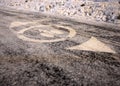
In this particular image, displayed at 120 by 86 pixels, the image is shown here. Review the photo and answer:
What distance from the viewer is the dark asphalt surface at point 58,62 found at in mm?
2062

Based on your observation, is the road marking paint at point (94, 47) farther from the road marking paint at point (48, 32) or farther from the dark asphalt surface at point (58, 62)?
the road marking paint at point (48, 32)

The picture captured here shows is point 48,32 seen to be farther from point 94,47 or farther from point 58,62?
point 58,62

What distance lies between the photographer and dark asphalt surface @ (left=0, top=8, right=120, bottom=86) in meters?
Result: 2.06

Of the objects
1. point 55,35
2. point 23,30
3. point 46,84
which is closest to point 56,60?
point 46,84

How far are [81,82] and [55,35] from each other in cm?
184

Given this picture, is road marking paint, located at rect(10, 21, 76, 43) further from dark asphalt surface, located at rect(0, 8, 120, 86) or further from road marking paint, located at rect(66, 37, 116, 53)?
road marking paint, located at rect(66, 37, 116, 53)

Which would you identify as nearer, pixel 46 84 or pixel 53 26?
pixel 46 84

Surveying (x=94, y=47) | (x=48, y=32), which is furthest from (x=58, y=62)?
(x=48, y=32)

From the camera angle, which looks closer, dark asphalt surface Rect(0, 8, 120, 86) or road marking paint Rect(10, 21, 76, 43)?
dark asphalt surface Rect(0, 8, 120, 86)

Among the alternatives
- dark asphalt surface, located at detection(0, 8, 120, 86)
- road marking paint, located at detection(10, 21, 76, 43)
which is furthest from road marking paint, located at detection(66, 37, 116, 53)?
road marking paint, located at detection(10, 21, 76, 43)

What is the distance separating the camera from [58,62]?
249 centimetres

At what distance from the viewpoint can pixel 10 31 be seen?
407 centimetres

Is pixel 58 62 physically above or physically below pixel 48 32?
below

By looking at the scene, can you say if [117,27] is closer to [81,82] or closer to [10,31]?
[81,82]
